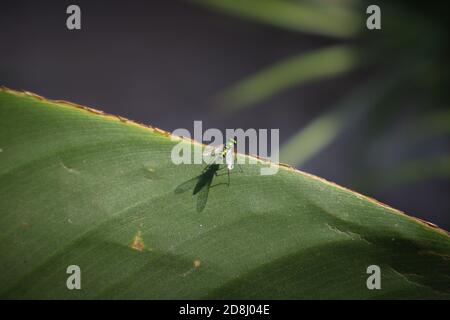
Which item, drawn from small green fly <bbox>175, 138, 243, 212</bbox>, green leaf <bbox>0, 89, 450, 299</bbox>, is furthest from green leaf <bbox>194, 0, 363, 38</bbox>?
green leaf <bbox>0, 89, 450, 299</bbox>

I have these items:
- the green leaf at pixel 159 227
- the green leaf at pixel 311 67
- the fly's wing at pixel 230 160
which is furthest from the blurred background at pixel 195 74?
the green leaf at pixel 159 227

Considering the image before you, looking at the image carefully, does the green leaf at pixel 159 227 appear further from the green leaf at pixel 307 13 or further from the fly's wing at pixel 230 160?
the green leaf at pixel 307 13

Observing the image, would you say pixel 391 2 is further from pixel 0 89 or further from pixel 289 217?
pixel 0 89

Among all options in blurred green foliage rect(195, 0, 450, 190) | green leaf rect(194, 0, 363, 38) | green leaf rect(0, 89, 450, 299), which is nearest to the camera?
green leaf rect(0, 89, 450, 299)

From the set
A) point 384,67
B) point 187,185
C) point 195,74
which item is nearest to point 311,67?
point 384,67

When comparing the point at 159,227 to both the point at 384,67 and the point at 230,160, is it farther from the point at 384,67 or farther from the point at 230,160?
the point at 384,67

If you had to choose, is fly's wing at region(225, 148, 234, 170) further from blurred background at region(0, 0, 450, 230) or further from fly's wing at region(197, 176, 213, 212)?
blurred background at region(0, 0, 450, 230)

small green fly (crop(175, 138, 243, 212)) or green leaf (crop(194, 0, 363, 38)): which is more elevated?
green leaf (crop(194, 0, 363, 38))
